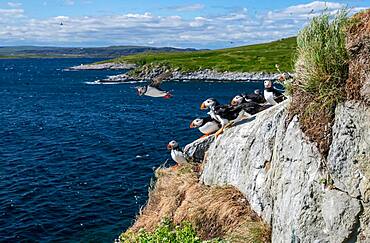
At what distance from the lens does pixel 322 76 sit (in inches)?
389

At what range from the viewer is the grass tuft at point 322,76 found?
9633 millimetres

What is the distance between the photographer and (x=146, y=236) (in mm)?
10281

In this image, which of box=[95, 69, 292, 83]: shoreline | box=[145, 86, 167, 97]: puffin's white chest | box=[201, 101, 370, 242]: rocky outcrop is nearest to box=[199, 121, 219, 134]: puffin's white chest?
box=[145, 86, 167, 97]: puffin's white chest

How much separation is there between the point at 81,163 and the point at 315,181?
102 feet

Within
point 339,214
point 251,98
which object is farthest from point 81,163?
point 339,214

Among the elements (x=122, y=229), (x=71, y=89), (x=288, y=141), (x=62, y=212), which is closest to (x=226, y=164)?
(x=288, y=141)

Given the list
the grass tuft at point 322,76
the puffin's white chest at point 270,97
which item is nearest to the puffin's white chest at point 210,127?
the puffin's white chest at point 270,97

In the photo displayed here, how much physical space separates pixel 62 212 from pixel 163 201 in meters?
12.9

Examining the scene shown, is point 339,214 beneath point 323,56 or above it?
beneath

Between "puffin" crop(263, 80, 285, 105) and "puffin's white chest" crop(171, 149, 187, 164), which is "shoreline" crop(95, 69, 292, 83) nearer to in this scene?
"puffin's white chest" crop(171, 149, 187, 164)

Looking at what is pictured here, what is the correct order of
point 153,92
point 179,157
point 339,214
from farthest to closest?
point 153,92
point 179,157
point 339,214

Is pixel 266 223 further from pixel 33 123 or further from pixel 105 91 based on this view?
pixel 105 91

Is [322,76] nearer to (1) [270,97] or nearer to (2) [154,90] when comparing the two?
(1) [270,97]

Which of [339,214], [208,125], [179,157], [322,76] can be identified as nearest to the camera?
[339,214]
